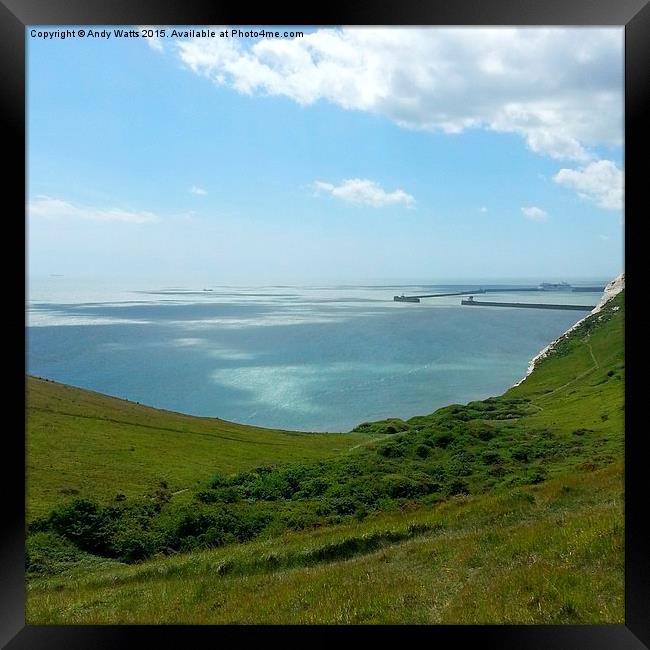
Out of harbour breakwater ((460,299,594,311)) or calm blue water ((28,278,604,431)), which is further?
harbour breakwater ((460,299,594,311))

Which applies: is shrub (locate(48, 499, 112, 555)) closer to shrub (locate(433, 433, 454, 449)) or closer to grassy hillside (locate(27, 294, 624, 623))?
grassy hillside (locate(27, 294, 624, 623))

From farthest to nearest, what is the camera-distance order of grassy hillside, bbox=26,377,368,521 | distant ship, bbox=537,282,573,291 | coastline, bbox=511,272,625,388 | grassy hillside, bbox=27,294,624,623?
distant ship, bbox=537,282,573,291
coastline, bbox=511,272,625,388
grassy hillside, bbox=26,377,368,521
grassy hillside, bbox=27,294,624,623

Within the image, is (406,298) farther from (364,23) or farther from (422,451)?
(364,23)

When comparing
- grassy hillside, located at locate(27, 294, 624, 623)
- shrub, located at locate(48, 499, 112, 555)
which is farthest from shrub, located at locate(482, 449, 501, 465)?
shrub, located at locate(48, 499, 112, 555)

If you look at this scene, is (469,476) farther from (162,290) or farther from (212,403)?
(162,290)

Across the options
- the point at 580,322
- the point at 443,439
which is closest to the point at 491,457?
the point at 443,439

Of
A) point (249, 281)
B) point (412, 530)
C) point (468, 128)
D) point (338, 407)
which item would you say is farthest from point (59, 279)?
point (412, 530)
